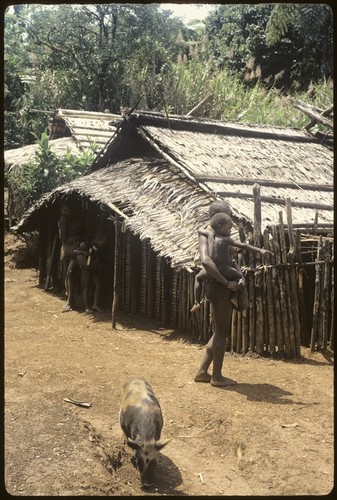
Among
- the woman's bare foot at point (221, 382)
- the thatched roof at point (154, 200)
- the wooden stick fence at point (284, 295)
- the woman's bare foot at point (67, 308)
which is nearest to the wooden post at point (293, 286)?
the wooden stick fence at point (284, 295)

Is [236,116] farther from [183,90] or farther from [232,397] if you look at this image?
[232,397]

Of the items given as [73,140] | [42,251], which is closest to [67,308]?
[42,251]

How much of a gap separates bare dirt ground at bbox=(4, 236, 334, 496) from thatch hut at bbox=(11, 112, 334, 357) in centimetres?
56

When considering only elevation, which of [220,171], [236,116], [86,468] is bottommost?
[86,468]

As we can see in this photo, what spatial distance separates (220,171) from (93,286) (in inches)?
129

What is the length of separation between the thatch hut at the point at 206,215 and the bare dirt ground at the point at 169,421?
22.2 inches

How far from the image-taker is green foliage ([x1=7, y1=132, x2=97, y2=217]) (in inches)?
559

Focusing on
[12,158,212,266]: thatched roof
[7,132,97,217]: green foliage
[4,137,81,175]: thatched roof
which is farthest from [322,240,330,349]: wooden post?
[4,137,81,175]: thatched roof

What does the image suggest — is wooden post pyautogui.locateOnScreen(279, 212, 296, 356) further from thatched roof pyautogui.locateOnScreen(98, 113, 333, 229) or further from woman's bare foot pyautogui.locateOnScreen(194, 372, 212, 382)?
woman's bare foot pyautogui.locateOnScreen(194, 372, 212, 382)

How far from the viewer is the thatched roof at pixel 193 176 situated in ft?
27.3

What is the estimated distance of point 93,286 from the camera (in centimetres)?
1058

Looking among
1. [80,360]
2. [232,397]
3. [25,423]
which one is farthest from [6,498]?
[80,360]

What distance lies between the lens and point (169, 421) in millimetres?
5258

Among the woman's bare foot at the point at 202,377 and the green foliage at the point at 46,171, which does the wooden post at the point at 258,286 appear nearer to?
the woman's bare foot at the point at 202,377
